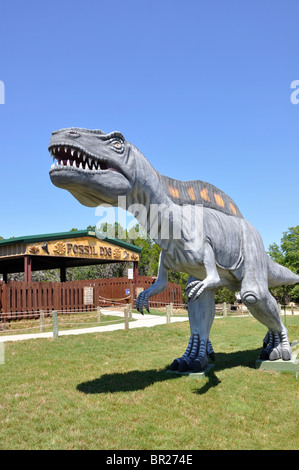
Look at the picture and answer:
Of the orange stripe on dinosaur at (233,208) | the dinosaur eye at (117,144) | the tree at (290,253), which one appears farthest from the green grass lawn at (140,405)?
the tree at (290,253)

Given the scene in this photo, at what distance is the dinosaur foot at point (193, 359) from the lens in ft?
18.1

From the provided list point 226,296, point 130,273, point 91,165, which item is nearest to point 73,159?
point 91,165

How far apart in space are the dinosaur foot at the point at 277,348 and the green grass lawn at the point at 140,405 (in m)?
0.35

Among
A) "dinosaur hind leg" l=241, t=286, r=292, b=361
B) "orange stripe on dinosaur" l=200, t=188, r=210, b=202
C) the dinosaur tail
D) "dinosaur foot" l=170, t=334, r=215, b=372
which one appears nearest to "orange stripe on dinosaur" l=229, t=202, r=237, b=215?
"orange stripe on dinosaur" l=200, t=188, r=210, b=202

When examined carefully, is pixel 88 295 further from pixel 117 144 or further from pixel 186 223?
pixel 117 144

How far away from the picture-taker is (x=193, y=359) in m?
5.63

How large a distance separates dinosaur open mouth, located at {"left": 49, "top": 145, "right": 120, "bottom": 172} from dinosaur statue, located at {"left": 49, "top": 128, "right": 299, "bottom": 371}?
10 mm

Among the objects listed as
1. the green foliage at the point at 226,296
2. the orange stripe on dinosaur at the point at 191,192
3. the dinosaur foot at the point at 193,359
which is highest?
the orange stripe on dinosaur at the point at 191,192

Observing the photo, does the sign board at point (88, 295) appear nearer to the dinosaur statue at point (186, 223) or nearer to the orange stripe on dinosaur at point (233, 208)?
the dinosaur statue at point (186, 223)

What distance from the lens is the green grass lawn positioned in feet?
11.6

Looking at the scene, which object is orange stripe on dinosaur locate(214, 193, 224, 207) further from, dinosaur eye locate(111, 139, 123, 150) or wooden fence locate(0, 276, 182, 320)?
wooden fence locate(0, 276, 182, 320)
